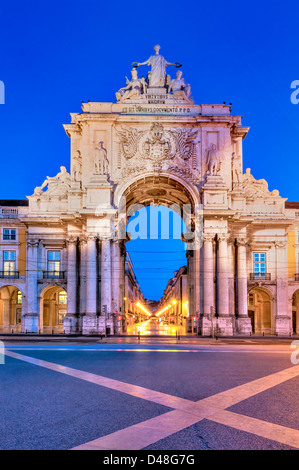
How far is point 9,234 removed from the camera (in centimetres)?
5059

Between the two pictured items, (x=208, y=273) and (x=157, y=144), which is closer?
(x=208, y=273)

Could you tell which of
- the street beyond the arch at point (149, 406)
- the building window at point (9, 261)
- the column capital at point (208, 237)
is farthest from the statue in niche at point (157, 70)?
the street beyond the arch at point (149, 406)

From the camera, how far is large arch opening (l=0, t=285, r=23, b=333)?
53.3 metres

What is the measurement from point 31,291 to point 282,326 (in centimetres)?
2643

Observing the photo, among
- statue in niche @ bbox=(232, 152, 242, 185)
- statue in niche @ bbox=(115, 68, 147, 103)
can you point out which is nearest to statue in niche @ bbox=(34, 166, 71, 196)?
statue in niche @ bbox=(115, 68, 147, 103)

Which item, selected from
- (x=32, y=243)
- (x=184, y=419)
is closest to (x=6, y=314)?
(x=32, y=243)

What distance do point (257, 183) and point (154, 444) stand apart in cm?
4514

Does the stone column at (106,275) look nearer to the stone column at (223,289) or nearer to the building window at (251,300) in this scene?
the stone column at (223,289)

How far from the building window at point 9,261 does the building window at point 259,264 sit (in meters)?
26.2

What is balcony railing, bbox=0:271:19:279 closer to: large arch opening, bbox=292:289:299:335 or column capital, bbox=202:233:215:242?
column capital, bbox=202:233:215:242

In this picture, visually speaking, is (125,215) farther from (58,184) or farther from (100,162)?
(58,184)

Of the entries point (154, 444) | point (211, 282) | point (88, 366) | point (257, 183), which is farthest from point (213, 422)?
point (257, 183)

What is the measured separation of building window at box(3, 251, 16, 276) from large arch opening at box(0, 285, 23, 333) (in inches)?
162
